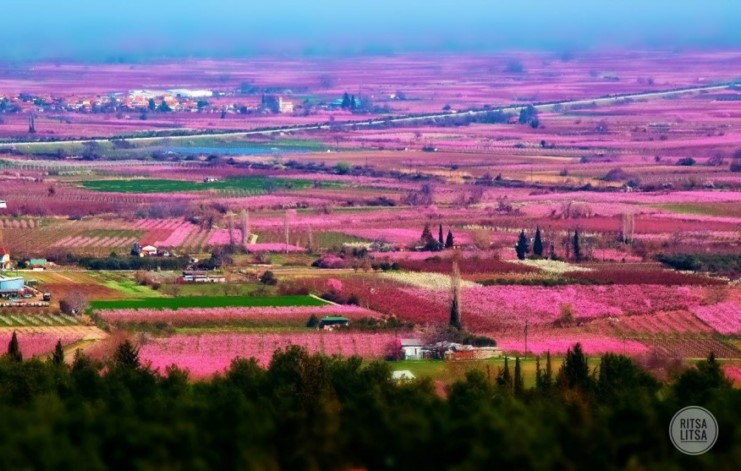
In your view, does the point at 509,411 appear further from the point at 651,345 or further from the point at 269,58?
the point at 269,58

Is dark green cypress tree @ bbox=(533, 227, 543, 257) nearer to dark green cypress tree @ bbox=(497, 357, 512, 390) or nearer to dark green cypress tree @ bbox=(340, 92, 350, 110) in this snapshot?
dark green cypress tree @ bbox=(497, 357, 512, 390)

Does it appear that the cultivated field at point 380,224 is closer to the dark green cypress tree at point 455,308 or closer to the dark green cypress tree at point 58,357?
the dark green cypress tree at point 455,308

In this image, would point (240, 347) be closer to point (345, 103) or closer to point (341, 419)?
point (341, 419)

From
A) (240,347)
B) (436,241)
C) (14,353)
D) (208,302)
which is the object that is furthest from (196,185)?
(14,353)

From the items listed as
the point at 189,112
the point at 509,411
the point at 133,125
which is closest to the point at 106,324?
the point at 509,411

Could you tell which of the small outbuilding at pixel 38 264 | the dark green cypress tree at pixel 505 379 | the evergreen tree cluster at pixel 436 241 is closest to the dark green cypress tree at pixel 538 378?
the dark green cypress tree at pixel 505 379
